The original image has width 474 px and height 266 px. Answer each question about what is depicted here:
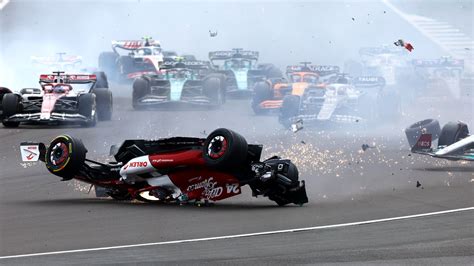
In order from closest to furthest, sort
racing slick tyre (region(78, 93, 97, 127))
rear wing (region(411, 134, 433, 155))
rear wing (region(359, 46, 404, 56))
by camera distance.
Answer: rear wing (region(411, 134, 433, 155))
racing slick tyre (region(78, 93, 97, 127))
rear wing (region(359, 46, 404, 56))

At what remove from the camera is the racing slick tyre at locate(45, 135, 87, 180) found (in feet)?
52.9

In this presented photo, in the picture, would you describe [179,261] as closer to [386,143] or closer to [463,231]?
[463,231]

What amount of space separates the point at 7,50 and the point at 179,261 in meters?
41.5

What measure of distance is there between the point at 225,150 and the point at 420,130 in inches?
320

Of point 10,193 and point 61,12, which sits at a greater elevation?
point 61,12

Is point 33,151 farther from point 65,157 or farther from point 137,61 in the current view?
point 137,61

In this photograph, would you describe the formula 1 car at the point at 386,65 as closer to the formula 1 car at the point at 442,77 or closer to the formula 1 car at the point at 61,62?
the formula 1 car at the point at 442,77

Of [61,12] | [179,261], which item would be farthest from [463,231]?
[61,12]

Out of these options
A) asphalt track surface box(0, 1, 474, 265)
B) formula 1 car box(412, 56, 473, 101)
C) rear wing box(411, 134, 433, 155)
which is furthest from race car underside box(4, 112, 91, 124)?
formula 1 car box(412, 56, 473, 101)

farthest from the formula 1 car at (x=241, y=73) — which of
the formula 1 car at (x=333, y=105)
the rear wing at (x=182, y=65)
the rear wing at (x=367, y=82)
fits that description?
the formula 1 car at (x=333, y=105)

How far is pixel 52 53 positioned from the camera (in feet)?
175

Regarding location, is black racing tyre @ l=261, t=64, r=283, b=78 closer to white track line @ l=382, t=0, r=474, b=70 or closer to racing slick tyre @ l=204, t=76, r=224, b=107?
racing slick tyre @ l=204, t=76, r=224, b=107

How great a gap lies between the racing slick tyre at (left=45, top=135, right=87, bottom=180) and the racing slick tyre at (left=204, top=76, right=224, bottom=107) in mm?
18469

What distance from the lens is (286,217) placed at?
14.4 meters
